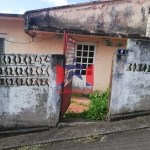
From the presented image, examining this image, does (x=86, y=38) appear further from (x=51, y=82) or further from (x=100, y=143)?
(x=100, y=143)

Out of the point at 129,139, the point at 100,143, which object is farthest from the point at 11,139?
the point at 129,139

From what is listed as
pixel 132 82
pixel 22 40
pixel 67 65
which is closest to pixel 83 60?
pixel 22 40

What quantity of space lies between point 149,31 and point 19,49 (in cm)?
540

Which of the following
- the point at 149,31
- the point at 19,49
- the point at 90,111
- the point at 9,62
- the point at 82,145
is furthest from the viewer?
the point at 19,49

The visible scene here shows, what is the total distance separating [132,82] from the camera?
4.40 meters

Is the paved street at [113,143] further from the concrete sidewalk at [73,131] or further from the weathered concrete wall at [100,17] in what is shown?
the weathered concrete wall at [100,17]

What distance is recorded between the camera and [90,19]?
779 cm

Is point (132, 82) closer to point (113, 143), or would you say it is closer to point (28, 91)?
point (113, 143)

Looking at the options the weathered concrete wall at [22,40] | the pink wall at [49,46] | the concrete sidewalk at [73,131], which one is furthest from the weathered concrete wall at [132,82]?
the weathered concrete wall at [22,40]

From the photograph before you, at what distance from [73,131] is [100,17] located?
542 cm

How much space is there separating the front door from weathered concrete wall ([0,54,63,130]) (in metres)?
4.22

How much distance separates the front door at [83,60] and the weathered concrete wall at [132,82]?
377cm

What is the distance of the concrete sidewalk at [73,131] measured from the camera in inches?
143

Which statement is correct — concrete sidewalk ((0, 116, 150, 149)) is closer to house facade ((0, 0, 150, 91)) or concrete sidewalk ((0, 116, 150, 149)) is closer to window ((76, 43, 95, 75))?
house facade ((0, 0, 150, 91))
